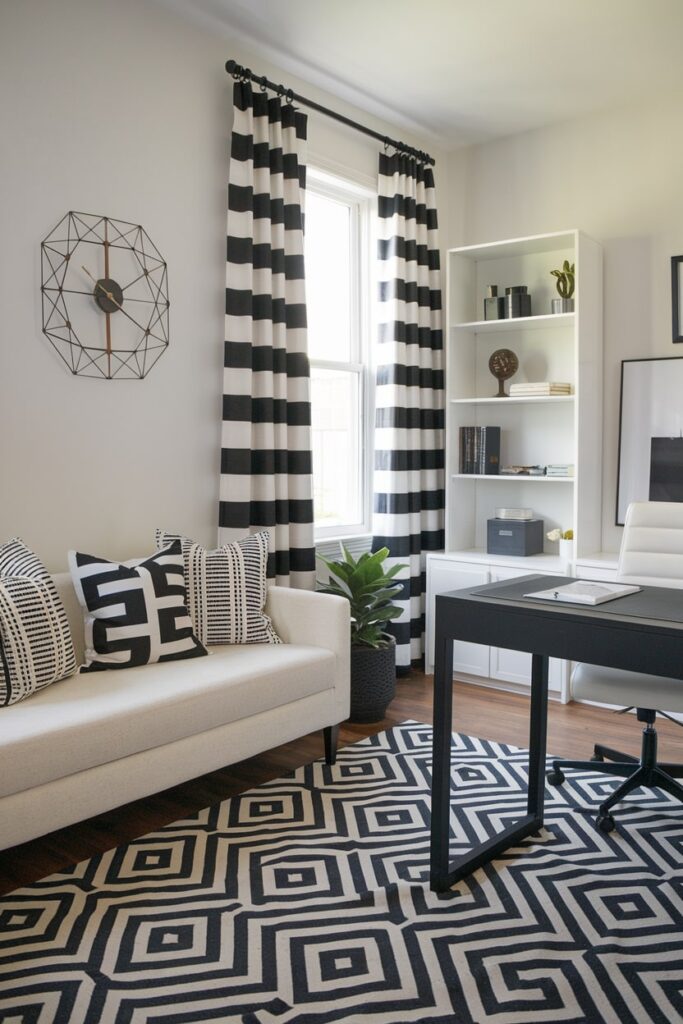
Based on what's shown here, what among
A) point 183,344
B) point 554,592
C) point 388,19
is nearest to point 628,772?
point 554,592

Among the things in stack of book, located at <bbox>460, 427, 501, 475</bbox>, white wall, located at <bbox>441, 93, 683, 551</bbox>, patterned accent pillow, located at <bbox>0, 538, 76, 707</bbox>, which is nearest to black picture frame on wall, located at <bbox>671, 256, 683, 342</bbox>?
white wall, located at <bbox>441, 93, 683, 551</bbox>

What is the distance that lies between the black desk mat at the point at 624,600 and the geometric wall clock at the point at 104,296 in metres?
1.63

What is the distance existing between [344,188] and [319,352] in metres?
0.82

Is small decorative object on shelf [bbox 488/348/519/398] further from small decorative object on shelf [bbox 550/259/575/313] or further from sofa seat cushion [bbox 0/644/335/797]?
sofa seat cushion [bbox 0/644/335/797]

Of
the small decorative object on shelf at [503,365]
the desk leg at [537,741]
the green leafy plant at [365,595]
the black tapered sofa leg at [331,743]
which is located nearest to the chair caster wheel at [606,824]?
the desk leg at [537,741]

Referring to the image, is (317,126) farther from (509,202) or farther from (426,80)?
(509,202)

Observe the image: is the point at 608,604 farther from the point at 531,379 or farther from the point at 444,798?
the point at 531,379

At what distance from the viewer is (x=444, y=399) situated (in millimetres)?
4645

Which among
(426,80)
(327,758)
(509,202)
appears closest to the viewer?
(327,758)

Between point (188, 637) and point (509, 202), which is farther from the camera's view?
point (509, 202)

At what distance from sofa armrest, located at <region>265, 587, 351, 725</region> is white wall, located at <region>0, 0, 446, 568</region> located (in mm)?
512

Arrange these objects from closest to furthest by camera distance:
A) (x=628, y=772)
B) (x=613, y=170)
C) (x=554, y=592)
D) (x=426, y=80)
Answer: (x=554, y=592), (x=628, y=772), (x=426, y=80), (x=613, y=170)

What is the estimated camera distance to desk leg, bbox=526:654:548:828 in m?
2.55

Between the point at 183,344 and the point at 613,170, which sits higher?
the point at 613,170
